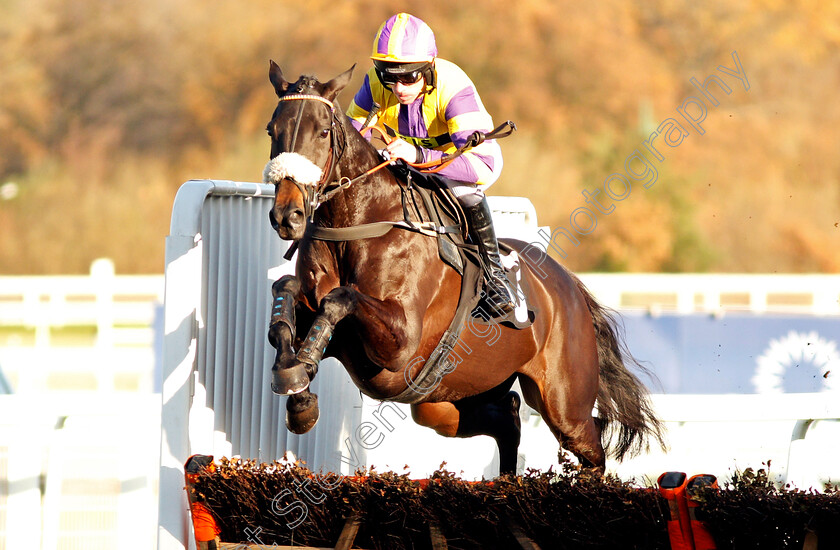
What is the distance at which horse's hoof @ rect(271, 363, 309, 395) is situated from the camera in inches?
123

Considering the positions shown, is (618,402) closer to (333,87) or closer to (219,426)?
(219,426)

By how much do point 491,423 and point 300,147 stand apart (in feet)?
5.94

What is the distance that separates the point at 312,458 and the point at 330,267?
131cm

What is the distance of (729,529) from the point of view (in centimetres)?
302

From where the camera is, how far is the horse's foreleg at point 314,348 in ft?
10.4

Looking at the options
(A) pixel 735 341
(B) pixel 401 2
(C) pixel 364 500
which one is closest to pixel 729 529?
(C) pixel 364 500

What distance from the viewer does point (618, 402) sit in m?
4.70

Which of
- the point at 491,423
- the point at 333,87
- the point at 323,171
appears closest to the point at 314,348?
the point at 323,171

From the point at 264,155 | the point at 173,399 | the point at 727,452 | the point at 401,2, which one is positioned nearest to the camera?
the point at 173,399

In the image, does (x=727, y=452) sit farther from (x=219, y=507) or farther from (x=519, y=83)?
(x=519, y=83)

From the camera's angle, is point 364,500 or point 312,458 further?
point 312,458

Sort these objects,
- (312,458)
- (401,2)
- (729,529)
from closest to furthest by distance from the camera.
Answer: (729,529) → (312,458) → (401,2)

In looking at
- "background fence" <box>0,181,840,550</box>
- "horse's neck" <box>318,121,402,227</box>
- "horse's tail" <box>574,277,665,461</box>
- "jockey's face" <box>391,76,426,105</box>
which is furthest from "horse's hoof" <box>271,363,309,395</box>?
"horse's tail" <box>574,277,665,461</box>

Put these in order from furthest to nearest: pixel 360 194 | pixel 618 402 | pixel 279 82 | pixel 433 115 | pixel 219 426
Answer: pixel 618 402 → pixel 219 426 → pixel 433 115 → pixel 360 194 → pixel 279 82
